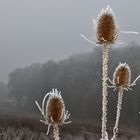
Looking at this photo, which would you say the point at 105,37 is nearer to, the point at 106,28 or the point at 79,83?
the point at 106,28

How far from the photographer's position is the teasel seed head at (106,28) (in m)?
3.83

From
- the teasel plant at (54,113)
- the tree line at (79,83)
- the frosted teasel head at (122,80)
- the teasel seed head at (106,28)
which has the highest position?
the tree line at (79,83)

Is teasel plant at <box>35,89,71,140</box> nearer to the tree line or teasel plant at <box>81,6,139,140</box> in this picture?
teasel plant at <box>81,6,139,140</box>

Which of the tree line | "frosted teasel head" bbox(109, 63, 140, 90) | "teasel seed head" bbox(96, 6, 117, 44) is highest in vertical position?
the tree line

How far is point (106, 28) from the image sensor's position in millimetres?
3914

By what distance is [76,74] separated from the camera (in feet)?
384

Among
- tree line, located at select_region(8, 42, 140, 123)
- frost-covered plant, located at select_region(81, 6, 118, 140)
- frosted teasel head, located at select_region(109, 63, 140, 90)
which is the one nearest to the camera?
frost-covered plant, located at select_region(81, 6, 118, 140)

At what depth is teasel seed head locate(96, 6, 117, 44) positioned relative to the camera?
Result: 3.83 m

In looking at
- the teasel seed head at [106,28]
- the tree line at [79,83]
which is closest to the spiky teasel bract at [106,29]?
the teasel seed head at [106,28]

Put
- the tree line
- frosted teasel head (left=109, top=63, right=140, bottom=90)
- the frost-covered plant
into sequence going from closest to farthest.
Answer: the frost-covered plant → frosted teasel head (left=109, top=63, right=140, bottom=90) → the tree line

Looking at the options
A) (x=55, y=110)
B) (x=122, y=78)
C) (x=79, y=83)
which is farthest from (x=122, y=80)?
(x=79, y=83)

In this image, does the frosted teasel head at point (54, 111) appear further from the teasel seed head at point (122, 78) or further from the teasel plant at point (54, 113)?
the teasel seed head at point (122, 78)

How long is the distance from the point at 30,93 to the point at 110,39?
124m

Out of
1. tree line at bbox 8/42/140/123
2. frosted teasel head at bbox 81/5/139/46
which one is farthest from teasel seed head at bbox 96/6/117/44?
tree line at bbox 8/42/140/123
